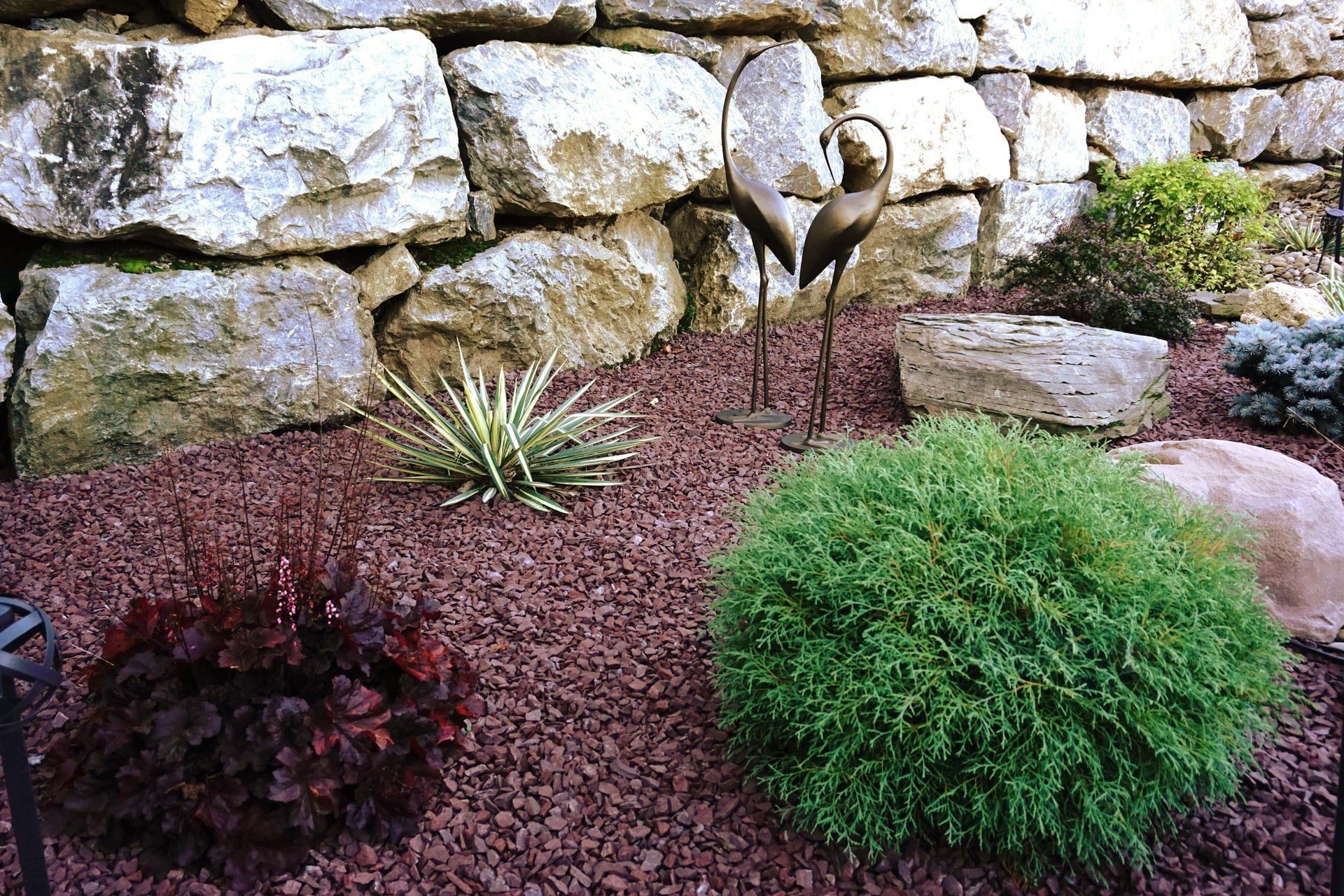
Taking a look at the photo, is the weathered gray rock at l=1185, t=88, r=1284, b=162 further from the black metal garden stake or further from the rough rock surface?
the black metal garden stake

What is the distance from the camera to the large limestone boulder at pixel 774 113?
5711mm

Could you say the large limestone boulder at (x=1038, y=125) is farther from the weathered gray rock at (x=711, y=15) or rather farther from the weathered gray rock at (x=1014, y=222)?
the weathered gray rock at (x=711, y=15)

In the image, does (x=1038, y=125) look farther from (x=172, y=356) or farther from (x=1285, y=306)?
(x=172, y=356)

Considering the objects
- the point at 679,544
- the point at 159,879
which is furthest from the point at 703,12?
the point at 159,879

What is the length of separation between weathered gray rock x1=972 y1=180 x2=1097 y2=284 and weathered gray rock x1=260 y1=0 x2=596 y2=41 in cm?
372

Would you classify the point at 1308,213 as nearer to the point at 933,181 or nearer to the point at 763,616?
the point at 933,181

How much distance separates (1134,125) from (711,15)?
4.64 metres

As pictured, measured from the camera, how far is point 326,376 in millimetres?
4273

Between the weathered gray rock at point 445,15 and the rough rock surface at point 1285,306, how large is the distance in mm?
4583

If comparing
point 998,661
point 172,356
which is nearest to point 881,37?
point 172,356

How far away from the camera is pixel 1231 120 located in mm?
8844

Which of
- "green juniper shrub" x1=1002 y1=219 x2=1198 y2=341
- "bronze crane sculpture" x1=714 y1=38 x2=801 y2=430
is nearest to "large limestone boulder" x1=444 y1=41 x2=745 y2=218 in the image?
"bronze crane sculpture" x1=714 y1=38 x2=801 y2=430

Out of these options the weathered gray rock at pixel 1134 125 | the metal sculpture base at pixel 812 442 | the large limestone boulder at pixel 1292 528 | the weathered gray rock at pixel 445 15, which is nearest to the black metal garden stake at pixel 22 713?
the large limestone boulder at pixel 1292 528

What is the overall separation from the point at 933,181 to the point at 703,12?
2156mm
